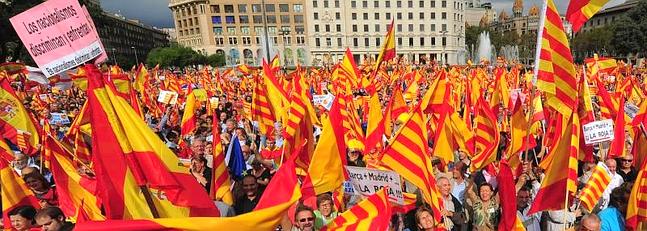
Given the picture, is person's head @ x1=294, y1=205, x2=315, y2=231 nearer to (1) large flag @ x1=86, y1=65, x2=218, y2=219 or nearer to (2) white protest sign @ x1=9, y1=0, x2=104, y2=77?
(1) large flag @ x1=86, y1=65, x2=218, y2=219

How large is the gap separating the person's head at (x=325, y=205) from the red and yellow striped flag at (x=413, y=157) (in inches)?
25.6

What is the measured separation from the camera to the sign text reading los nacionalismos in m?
3.52

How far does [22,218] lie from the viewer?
13.3ft

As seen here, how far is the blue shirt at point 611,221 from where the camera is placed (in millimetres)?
4188

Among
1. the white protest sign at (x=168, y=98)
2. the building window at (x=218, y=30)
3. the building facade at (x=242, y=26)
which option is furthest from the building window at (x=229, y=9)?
the white protest sign at (x=168, y=98)

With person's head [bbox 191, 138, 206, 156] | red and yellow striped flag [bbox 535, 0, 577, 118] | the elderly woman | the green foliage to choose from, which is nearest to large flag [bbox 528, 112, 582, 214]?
red and yellow striped flag [bbox 535, 0, 577, 118]

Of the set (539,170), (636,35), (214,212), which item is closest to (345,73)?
(539,170)

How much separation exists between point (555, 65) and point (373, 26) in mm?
89807

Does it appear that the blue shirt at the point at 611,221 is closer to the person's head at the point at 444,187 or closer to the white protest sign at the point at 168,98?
the person's head at the point at 444,187

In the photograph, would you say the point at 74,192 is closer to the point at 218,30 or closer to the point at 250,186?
the point at 250,186

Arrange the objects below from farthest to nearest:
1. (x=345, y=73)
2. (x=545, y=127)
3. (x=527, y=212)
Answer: (x=345, y=73) < (x=545, y=127) < (x=527, y=212)

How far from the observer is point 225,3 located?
3765 inches

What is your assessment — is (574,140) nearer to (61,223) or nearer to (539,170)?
(539,170)

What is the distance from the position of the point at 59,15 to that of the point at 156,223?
5.92 ft
